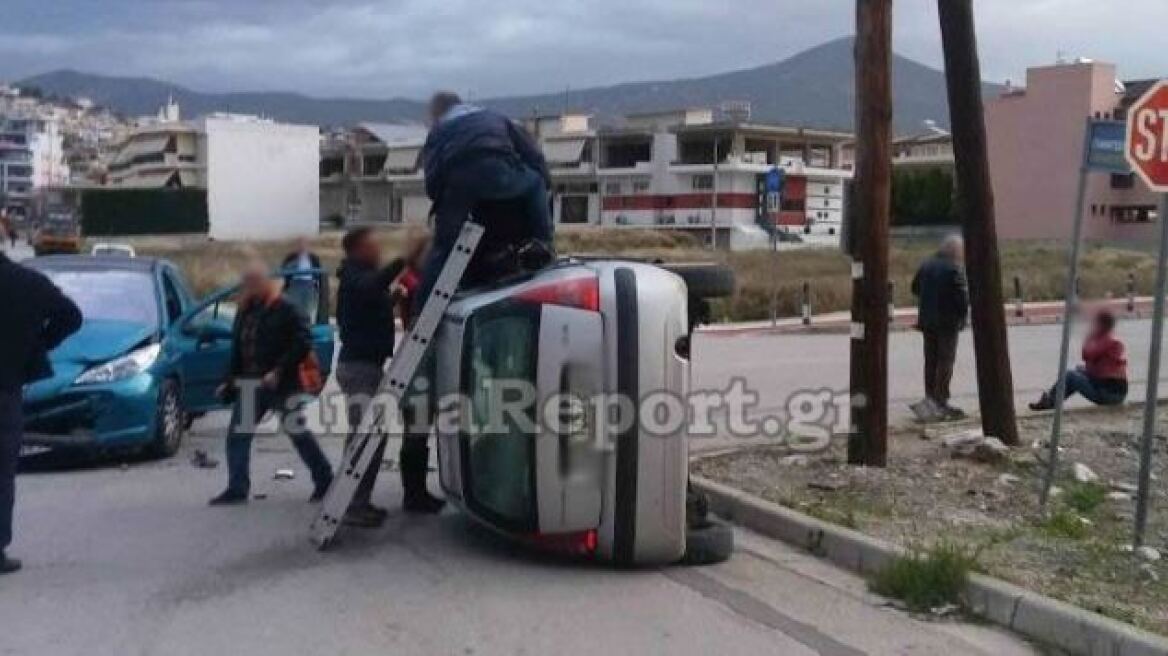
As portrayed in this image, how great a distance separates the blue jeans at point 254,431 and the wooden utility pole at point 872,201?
379 centimetres

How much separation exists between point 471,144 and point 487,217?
471 millimetres

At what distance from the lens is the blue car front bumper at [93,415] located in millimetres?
10820

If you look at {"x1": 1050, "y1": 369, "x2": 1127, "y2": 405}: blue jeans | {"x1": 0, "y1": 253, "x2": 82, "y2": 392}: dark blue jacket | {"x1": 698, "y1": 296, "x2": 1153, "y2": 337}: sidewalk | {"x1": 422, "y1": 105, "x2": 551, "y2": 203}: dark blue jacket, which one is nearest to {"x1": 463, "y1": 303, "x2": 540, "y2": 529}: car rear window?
{"x1": 422, "y1": 105, "x2": 551, "y2": 203}: dark blue jacket

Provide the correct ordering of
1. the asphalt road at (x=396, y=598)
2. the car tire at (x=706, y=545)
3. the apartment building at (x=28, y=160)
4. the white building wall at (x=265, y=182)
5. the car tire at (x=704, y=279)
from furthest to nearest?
the apartment building at (x=28, y=160)
the white building wall at (x=265, y=182)
the car tire at (x=704, y=279)
the car tire at (x=706, y=545)
the asphalt road at (x=396, y=598)

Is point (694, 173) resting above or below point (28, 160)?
below

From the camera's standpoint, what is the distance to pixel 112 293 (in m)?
12.4

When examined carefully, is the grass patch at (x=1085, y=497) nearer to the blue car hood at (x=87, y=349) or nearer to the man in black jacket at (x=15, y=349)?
the man in black jacket at (x=15, y=349)

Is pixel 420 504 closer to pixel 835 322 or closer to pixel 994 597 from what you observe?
pixel 994 597

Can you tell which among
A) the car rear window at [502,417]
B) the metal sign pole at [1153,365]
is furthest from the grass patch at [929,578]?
the car rear window at [502,417]

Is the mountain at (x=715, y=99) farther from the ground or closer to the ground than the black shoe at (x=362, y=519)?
farther from the ground

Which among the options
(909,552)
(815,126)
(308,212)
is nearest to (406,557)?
(909,552)

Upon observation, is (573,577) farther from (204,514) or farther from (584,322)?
(204,514)

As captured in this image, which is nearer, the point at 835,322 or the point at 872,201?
the point at 872,201

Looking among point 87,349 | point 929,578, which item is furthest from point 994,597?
point 87,349
